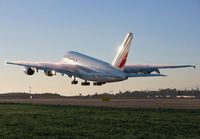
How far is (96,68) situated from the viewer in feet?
248

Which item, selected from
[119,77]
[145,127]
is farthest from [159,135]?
[119,77]

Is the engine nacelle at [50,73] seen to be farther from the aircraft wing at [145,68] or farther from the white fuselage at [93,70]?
the aircraft wing at [145,68]

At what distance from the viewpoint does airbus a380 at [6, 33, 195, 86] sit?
2815 inches

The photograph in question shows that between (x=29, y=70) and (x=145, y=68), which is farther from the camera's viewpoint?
(x=145, y=68)

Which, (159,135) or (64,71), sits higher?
(64,71)

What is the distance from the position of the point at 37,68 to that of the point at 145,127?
49721 millimetres

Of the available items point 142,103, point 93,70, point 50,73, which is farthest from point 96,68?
point 142,103

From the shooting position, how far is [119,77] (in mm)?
70188

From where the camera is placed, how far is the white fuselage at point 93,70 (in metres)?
71.0

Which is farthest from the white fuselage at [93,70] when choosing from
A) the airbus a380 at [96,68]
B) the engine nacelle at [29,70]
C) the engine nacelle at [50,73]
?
the engine nacelle at [29,70]

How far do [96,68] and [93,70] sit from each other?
1.18 meters

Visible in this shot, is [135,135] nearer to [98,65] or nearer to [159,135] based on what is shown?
[159,135]

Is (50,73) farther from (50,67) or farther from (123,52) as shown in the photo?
(123,52)

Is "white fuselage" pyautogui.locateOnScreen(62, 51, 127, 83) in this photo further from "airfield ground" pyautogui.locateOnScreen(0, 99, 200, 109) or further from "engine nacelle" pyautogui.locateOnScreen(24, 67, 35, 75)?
"engine nacelle" pyautogui.locateOnScreen(24, 67, 35, 75)
